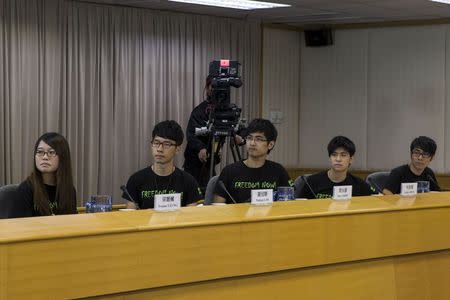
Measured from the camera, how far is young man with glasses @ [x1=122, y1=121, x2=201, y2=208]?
3.90 meters

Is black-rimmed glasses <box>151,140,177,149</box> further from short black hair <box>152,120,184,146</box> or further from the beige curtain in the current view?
the beige curtain

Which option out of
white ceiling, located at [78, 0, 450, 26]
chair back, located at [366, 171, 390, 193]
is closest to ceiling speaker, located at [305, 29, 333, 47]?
white ceiling, located at [78, 0, 450, 26]

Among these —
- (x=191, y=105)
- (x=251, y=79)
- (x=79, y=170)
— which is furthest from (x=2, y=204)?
(x=251, y=79)

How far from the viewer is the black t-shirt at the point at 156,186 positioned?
12.9ft

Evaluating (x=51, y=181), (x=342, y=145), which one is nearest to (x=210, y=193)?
(x=342, y=145)

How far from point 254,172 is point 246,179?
0.07m

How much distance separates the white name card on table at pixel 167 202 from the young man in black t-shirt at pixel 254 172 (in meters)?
1.43

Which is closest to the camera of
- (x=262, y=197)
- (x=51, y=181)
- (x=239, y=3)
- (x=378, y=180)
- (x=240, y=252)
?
(x=240, y=252)

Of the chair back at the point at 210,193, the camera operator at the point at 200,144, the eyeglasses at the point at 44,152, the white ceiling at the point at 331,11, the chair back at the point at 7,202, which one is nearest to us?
the chair back at the point at 7,202

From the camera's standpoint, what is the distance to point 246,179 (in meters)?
4.17

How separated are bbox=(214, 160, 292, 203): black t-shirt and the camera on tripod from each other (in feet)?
6.18

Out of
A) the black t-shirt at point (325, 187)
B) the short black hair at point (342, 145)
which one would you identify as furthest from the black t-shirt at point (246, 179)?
the short black hair at point (342, 145)

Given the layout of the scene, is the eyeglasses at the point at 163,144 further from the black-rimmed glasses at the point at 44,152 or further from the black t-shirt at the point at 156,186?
the black-rimmed glasses at the point at 44,152

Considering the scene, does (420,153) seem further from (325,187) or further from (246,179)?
(246,179)
